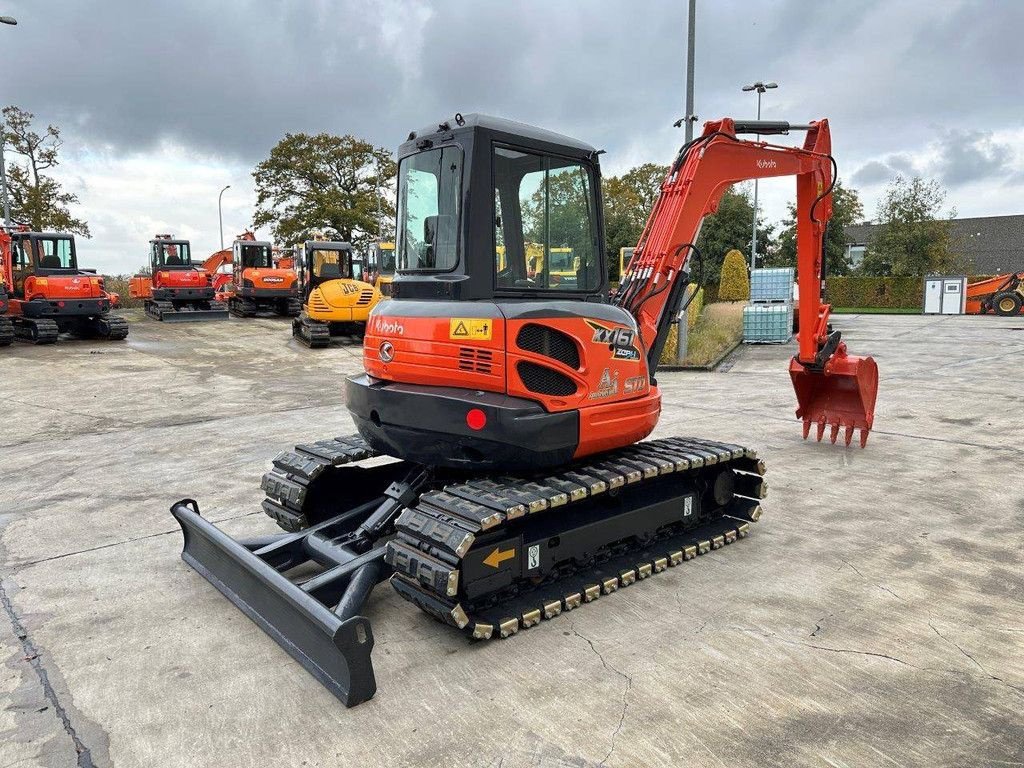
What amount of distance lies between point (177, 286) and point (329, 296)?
30.3 ft

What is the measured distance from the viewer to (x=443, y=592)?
147 inches

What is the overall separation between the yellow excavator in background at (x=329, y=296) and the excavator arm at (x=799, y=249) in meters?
13.4

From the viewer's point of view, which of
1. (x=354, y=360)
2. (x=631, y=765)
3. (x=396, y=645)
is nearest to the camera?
(x=631, y=765)

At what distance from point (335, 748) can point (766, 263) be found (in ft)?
136

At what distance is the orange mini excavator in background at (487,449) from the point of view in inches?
158

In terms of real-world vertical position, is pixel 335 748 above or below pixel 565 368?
below

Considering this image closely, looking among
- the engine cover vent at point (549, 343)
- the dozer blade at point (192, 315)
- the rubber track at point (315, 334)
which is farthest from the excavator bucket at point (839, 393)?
the dozer blade at point (192, 315)

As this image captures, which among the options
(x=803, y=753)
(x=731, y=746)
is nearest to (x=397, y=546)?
(x=731, y=746)

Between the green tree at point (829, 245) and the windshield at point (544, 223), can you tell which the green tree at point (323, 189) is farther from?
the windshield at point (544, 223)

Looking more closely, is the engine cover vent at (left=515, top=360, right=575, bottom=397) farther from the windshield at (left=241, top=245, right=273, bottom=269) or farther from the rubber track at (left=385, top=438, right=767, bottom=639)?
the windshield at (left=241, top=245, right=273, bottom=269)

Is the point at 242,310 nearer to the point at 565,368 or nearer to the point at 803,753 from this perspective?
the point at 565,368

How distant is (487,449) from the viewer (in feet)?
14.2

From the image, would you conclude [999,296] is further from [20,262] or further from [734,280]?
[20,262]

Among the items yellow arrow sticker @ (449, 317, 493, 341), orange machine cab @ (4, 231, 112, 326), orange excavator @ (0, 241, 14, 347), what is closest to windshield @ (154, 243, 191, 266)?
orange machine cab @ (4, 231, 112, 326)
